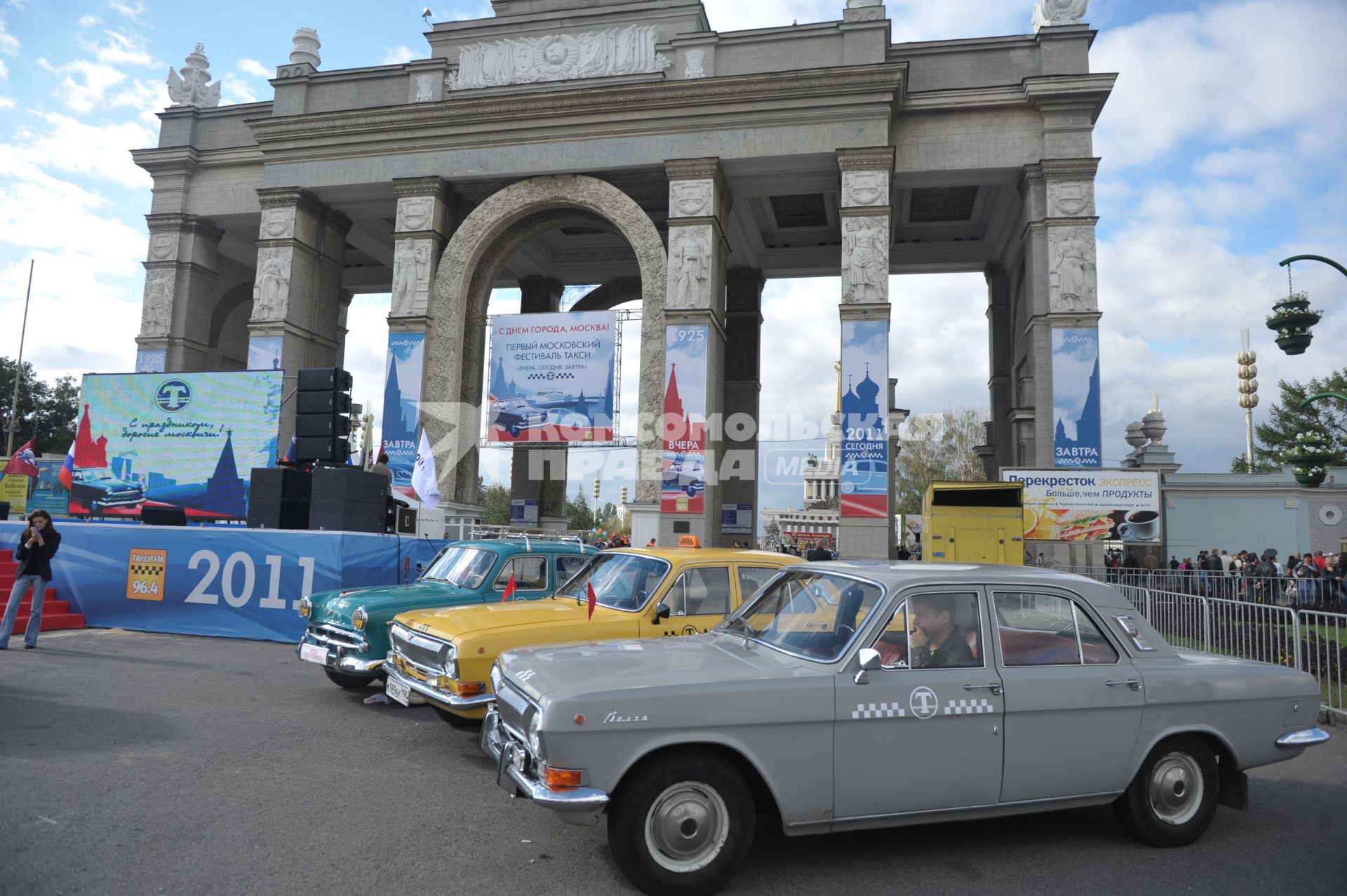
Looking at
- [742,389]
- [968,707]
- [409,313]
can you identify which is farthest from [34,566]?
[742,389]

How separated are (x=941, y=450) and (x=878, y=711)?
162ft

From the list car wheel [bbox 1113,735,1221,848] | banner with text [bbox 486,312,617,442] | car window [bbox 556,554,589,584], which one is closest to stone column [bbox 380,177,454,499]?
banner with text [bbox 486,312,617,442]

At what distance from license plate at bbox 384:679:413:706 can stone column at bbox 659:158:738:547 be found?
14954mm

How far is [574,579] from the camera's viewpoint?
7.57m

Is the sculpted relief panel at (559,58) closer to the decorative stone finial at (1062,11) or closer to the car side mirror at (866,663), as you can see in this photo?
the decorative stone finial at (1062,11)

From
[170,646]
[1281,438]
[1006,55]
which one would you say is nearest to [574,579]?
[170,646]

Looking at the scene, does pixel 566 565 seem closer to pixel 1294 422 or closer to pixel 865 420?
pixel 865 420

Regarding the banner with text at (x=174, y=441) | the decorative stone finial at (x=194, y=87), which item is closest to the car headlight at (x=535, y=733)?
the banner with text at (x=174, y=441)

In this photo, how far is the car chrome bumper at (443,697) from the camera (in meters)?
5.99

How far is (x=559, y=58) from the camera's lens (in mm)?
25172

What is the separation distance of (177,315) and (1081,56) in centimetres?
2856

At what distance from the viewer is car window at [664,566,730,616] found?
6.67 m

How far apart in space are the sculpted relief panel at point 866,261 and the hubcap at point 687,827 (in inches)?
774

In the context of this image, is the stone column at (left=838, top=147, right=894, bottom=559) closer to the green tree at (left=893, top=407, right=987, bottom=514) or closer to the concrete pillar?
the concrete pillar
